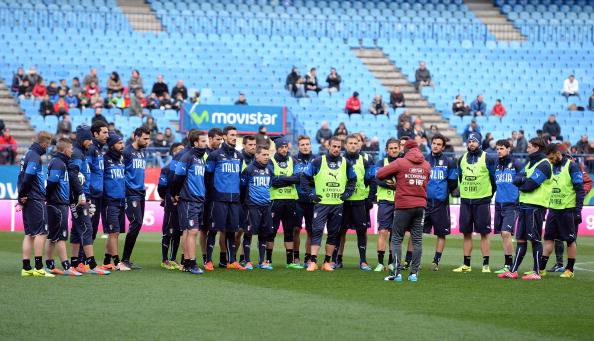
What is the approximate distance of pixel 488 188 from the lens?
18047 millimetres

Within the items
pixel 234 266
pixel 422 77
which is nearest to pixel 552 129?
pixel 422 77

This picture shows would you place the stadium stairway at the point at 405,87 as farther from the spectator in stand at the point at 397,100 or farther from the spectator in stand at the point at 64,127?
the spectator in stand at the point at 64,127

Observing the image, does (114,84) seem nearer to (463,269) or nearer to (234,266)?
(234,266)

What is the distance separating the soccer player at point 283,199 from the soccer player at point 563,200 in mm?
4233

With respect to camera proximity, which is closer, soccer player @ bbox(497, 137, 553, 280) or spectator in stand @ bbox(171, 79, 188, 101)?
soccer player @ bbox(497, 137, 553, 280)

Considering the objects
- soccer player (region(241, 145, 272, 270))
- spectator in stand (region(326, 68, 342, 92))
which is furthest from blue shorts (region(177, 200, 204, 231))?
spectator in stand (region(326, 68, 342, 92))

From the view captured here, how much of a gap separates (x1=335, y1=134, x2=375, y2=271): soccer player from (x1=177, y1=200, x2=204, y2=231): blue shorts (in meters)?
2.86

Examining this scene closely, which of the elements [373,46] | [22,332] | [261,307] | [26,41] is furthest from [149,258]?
[373,46]

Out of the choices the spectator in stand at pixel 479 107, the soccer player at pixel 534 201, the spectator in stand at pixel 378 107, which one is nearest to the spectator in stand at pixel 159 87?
the spectator in stand at pixel 378 107

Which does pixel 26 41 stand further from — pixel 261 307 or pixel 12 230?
pixel 261 307

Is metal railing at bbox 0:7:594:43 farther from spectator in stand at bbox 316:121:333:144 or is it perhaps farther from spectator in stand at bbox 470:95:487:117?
spectator in stand at bbox 316:121:333:144

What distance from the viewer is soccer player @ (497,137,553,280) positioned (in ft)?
53.8

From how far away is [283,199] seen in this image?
18.6 metres

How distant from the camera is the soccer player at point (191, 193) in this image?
16484mm
